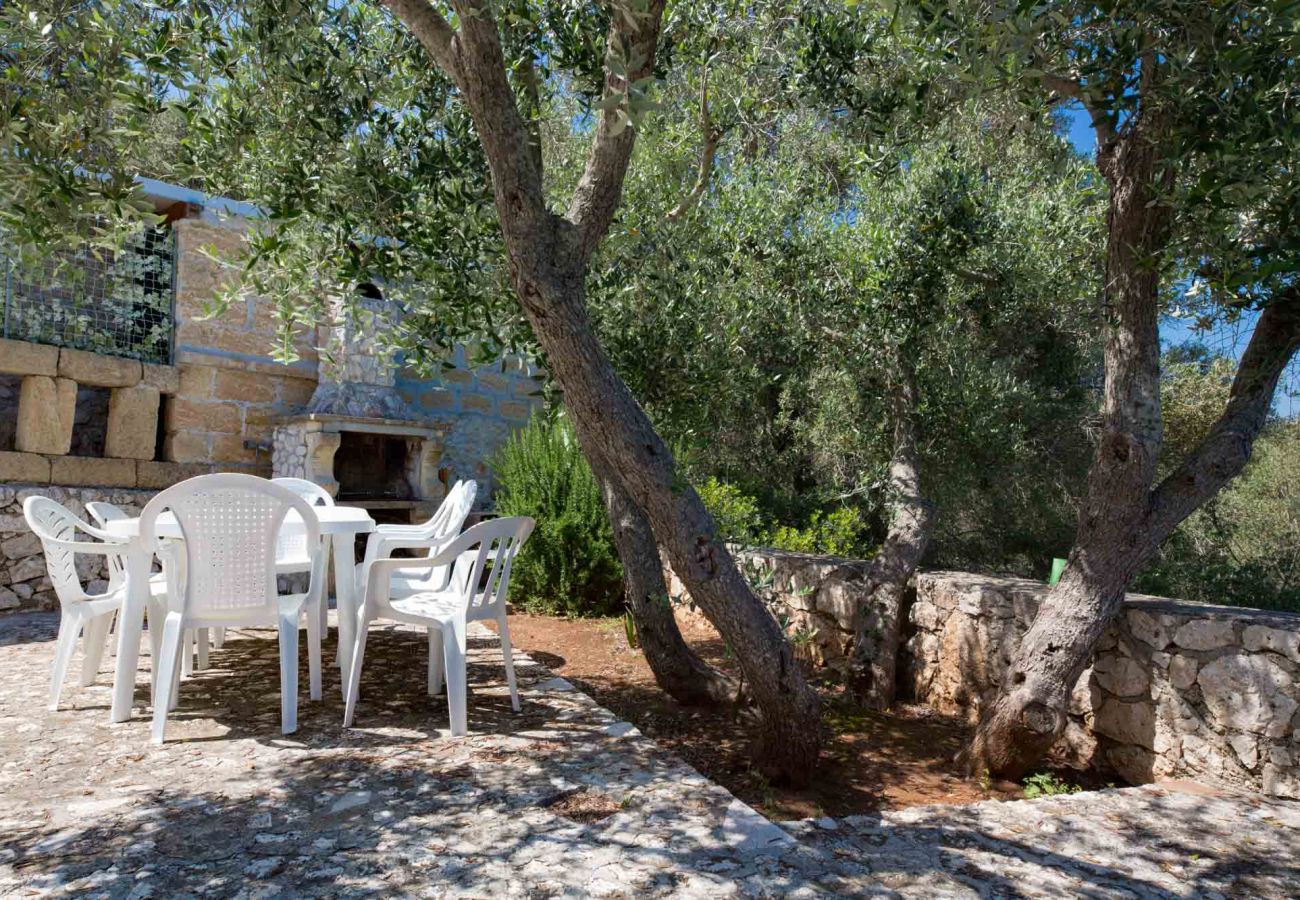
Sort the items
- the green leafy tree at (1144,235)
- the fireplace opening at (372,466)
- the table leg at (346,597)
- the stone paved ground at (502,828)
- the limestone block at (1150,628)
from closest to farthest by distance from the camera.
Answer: the stone paved ground at (502,828)
the green leafy tree at (1144,235)
the limestone block at (1150,628)
the table leg at (346,597)
the fireplace opening at (372,466)

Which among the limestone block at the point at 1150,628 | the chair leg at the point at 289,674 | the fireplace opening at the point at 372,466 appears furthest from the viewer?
the fireplace opening at the point at 372,466

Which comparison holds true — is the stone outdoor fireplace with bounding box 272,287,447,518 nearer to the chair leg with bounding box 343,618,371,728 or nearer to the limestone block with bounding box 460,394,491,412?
the limestone block with bounding box 460,394,491,412

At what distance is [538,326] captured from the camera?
10.5 ft

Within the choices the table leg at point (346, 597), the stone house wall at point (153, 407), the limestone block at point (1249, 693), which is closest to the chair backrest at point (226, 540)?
the table leg at point (346, 597)

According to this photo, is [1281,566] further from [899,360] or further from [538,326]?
[538,326]

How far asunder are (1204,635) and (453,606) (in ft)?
10.8

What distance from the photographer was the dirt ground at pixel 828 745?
10.9 feet

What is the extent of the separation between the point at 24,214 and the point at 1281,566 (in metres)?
9.70

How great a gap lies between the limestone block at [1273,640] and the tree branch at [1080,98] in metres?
2.04

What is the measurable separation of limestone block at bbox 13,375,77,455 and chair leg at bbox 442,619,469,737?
16.2 ft

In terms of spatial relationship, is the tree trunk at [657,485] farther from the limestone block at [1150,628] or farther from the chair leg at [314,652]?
the chair leg at [314,652]

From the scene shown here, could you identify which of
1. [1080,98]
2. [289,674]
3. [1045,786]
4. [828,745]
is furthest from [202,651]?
[1080,98]

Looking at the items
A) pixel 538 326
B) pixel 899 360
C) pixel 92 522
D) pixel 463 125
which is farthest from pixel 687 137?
pixel 92 522

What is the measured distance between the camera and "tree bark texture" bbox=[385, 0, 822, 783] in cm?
308
